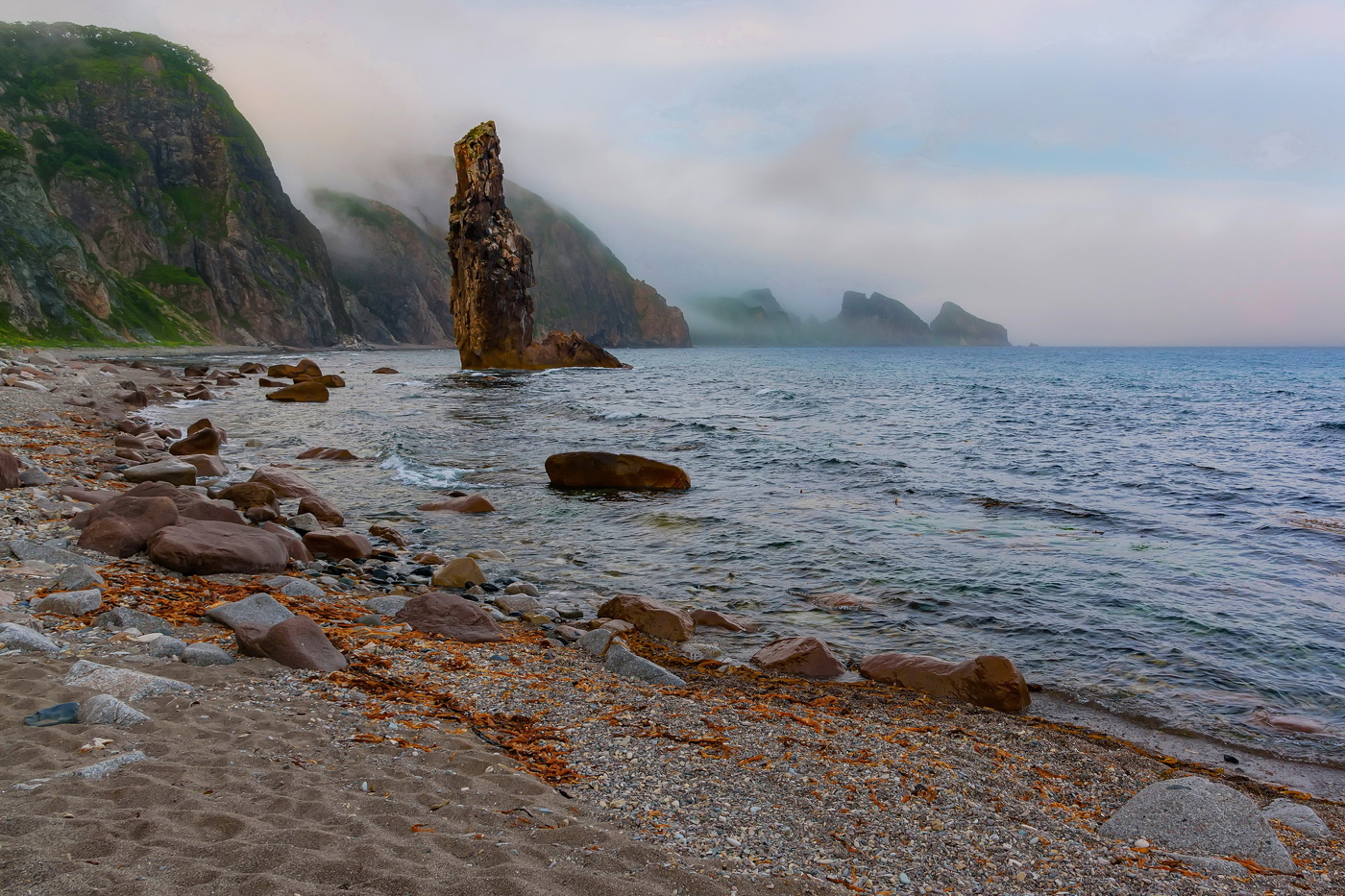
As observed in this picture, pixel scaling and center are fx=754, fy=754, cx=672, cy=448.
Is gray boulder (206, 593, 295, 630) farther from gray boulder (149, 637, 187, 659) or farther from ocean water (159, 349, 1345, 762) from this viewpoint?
ocean water (159, 349, 1345, 762)

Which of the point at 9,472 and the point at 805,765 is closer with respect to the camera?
the point at 805,765

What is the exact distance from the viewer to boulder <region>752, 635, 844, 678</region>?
775 centimetres

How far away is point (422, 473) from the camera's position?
18094 millimetres

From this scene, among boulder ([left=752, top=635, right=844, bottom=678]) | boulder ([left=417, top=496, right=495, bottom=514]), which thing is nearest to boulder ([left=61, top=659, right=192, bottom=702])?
boulder ([left=752, top=635, right=844, bottom=678])

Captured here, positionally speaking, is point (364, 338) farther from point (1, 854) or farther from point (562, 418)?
point (1, 854)

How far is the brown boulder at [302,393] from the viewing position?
113 ft

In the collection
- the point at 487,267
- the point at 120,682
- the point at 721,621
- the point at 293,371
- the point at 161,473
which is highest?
the point at 487,267

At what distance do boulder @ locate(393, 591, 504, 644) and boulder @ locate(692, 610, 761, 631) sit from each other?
253 centimetres

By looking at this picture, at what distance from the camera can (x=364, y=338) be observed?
501 ft

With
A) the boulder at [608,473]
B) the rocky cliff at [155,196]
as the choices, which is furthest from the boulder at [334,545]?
the rocky cliff at [155,196]

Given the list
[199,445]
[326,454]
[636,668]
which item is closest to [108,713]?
[636,668]

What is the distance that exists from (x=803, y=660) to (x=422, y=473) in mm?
12742

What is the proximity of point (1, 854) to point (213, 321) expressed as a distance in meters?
117

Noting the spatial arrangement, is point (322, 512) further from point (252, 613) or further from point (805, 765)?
point (805, 765)
